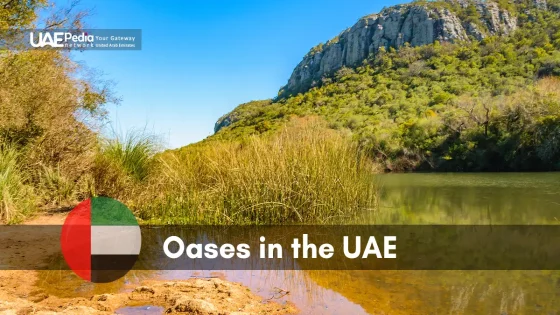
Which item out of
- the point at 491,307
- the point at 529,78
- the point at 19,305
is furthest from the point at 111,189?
the point at 529,78

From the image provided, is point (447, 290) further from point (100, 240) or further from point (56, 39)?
point (56, 39)

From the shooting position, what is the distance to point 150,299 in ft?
10.8

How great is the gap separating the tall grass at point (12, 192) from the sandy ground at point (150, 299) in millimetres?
2618

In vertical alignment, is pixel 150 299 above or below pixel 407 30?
below

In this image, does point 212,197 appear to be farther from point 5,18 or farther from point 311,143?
point 5,18

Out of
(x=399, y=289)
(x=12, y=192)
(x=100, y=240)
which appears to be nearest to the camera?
(x=399, y=289)

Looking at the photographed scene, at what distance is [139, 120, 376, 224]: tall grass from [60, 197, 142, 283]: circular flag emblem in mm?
669

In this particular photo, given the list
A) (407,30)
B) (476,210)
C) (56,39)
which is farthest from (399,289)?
(407,30)

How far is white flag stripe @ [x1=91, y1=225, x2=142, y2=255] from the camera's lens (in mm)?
5086

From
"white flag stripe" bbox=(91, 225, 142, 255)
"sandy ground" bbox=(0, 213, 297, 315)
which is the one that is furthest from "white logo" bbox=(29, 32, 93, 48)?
"sandy ground" bbox=(0, 213, 297, 315)

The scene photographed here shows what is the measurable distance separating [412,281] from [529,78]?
49.6 meters

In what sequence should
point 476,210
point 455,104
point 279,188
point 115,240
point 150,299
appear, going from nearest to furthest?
point 150,299 < point 115,240 < point 279,188 < point 476,210 < point 455,104

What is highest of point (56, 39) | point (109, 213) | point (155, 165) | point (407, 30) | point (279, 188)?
point (407, 30)

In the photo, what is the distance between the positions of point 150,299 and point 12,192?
462 cm
